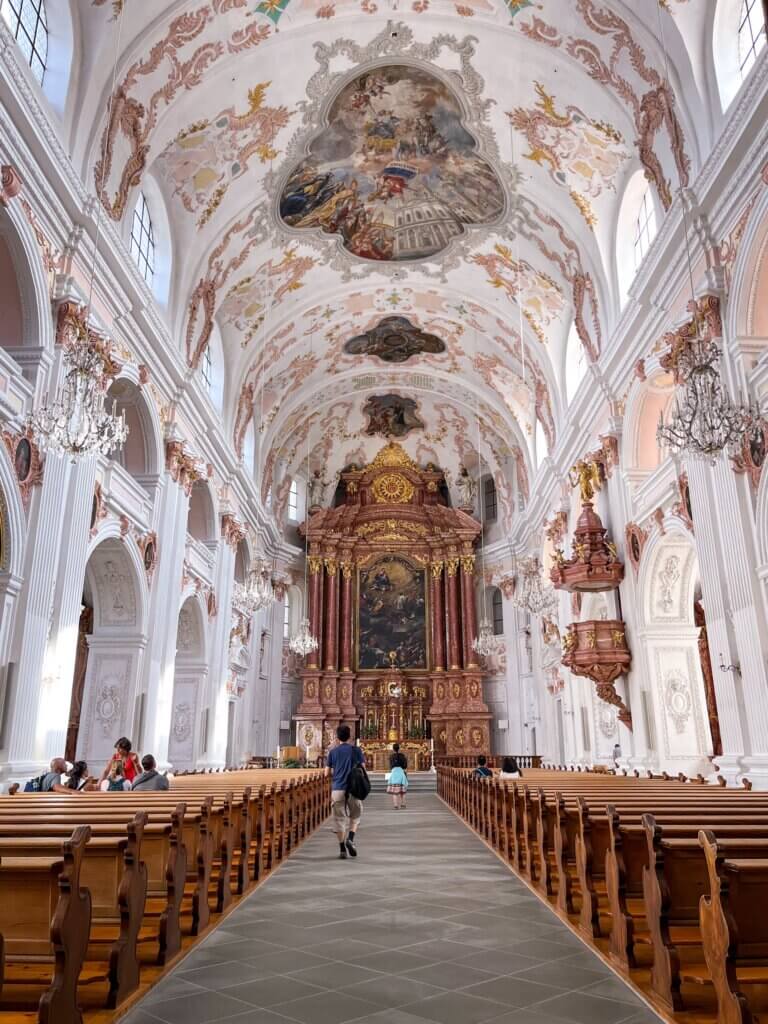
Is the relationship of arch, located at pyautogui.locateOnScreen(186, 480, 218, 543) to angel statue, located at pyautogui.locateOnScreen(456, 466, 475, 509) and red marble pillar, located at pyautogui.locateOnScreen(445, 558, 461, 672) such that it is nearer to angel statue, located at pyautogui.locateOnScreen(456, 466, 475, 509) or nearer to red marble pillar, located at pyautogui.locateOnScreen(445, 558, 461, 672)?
red marble pillar, located at pyautogui.locateOnScreen(445, 558, 461, 672)

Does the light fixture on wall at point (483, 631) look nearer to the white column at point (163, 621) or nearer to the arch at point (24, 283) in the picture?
the white column at point (163, 621)

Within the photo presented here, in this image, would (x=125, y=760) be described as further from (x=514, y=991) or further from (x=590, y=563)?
(x=590, y=563)

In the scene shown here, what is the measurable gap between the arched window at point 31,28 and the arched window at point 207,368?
7419 mm

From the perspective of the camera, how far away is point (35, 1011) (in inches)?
116

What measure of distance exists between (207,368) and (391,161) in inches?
246

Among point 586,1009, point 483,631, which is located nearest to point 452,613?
point 483,631

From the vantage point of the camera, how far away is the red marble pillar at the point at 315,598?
2662 cm

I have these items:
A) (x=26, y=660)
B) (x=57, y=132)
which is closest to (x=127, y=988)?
(x=26, y=660)

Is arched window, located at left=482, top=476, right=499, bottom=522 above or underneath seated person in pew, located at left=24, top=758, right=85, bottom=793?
above

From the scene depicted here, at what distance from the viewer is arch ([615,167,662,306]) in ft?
44.4

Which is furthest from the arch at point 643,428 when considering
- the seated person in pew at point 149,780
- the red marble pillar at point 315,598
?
the red marble pillar at point 315,598

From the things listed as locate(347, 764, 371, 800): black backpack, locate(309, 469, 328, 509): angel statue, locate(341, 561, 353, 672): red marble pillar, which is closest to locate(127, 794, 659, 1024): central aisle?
locate(347, 764, 371, 800): black backpack

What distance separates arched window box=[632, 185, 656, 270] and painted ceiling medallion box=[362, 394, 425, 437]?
13437mm

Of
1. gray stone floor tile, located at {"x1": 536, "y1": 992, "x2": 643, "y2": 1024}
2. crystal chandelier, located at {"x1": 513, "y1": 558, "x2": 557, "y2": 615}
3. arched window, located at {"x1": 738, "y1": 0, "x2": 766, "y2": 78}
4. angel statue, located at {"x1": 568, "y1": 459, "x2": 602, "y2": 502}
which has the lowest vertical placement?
gray stone floor tile, located at {"x1": 536, "y1": 992, "x2": 643, "y2": 1024}
